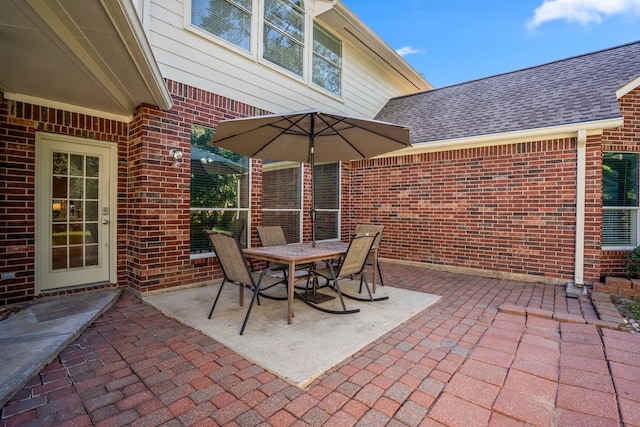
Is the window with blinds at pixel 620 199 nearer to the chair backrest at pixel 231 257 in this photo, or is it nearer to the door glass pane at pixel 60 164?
the chair backrest at pixel 231 257

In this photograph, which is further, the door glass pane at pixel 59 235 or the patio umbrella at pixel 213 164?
the patio umbrella at pixel 213 164

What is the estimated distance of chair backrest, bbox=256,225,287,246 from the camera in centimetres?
452

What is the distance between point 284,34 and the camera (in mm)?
5840

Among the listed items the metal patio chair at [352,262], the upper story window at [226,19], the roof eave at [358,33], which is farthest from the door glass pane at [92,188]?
the roof eave at [358,33]

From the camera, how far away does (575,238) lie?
15.2ft

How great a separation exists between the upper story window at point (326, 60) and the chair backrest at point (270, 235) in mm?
3738

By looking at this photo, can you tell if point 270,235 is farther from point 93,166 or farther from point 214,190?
point 93,166

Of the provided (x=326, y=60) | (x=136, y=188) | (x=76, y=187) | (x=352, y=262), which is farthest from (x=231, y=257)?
(x=326, y=60)

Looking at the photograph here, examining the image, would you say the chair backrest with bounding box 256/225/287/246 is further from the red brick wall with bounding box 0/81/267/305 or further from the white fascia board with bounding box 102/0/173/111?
the white fascia board with bounding box 102/0/173/111

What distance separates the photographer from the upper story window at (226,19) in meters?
4.49

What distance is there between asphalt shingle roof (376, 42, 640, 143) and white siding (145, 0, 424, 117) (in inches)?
67.2

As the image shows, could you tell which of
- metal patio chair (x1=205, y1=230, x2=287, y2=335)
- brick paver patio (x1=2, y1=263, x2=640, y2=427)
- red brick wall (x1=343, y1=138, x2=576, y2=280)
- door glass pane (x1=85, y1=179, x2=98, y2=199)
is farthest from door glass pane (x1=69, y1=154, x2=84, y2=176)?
red brick wall (x1=343, y1=138, x2=576, y2=280)

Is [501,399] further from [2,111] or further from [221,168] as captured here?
[2,111]

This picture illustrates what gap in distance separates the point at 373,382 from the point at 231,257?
169 cm
